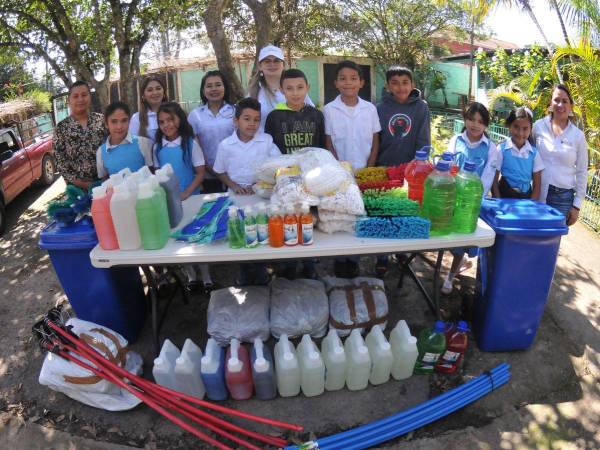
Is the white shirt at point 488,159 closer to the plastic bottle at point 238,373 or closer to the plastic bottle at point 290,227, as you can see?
the plastic bottle at point 290,227

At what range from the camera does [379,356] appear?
261cm

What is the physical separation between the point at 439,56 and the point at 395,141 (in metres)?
18.8

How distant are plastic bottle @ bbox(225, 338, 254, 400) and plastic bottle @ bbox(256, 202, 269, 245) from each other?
71 centimetres

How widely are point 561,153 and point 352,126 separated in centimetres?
165

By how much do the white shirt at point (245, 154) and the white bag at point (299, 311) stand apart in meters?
0.93

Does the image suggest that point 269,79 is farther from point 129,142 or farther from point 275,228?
point 275,228

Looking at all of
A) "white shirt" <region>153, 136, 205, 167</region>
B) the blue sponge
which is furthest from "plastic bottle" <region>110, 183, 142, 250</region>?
the blue sponge

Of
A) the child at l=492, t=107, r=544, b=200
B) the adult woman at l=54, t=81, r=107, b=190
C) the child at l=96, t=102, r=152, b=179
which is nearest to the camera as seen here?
the child at l=492, t=107, r=544, b=200

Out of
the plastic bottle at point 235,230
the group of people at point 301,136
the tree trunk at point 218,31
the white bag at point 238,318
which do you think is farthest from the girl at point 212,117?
the tree trunk at point 218,31

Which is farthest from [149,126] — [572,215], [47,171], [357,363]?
[47,171]

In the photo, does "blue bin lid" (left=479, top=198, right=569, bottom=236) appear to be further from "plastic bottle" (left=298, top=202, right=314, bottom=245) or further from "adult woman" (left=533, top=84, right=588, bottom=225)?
"plastic bottle" (left=298, top=202, right=314, bottom=245)

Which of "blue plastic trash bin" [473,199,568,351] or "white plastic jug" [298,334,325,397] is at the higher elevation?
"blue plastic trash bin" [473,199,568,351]

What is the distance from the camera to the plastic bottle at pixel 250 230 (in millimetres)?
2351

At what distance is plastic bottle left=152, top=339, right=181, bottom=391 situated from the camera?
252cm
